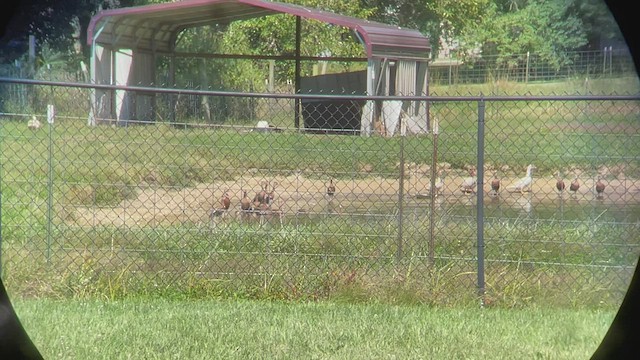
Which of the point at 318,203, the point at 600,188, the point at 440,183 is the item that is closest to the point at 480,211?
the point at 600,188

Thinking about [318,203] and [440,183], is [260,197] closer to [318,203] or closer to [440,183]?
[318,203]

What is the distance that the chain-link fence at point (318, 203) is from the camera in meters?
6.14

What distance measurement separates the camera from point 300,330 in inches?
203

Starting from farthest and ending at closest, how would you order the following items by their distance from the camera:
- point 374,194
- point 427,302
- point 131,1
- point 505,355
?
point 131,1 → point 374,194 → point 427,302 → point 505,355

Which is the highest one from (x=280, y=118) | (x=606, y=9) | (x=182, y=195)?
(x=606, y=9)

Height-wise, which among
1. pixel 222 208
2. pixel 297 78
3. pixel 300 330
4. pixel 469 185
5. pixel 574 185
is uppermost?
pixel 297 78

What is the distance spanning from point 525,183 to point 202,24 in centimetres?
366

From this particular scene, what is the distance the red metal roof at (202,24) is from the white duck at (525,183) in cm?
322

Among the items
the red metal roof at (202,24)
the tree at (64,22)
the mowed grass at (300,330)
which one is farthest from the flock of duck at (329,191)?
the tree at (64,22)

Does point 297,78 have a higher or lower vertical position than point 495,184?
higher

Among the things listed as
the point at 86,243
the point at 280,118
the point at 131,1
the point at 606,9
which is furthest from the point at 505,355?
the point at 131,1

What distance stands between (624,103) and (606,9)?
282cm

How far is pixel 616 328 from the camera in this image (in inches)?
115

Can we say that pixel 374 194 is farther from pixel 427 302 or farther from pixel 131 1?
pixel 131 1
